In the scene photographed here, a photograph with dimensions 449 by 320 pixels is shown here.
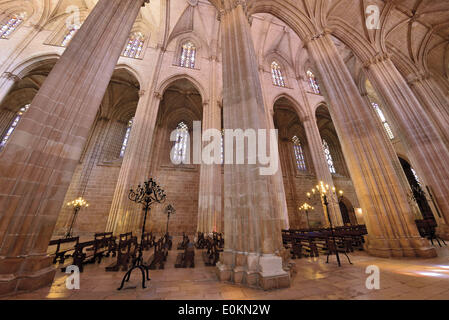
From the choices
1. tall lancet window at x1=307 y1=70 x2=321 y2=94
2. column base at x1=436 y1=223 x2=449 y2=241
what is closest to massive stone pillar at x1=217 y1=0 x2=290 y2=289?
column base at x1=436 y1=223 x2=449 y2=241

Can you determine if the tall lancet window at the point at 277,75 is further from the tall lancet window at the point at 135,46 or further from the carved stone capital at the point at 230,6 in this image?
the tall lancet window at the point at 135,46

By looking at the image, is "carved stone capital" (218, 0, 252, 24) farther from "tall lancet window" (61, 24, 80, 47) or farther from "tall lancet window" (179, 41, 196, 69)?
"tall lancet window" (61, 24, 80, 47)

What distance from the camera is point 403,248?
4973 millimetres

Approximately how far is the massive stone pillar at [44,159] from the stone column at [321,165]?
42.8 ft

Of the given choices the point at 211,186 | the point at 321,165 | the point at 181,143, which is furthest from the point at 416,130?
the point at 181,143

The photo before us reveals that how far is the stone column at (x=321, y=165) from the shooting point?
1083 cm

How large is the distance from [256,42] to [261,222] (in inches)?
702

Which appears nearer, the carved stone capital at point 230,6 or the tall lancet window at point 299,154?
the carved stone capital at point 230,6

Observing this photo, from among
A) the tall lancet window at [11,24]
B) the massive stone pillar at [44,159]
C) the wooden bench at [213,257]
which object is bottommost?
the wooden bench at [213,257]

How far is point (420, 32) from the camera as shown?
1204 cm

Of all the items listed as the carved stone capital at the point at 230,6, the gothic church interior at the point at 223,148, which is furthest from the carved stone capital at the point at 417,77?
A: the carved stone capital at the point at 230,6

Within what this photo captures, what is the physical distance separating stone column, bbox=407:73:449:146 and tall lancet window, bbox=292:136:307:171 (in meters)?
10.2

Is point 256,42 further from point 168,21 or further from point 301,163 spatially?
point 301,163

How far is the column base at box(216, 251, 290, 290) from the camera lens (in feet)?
9.28
